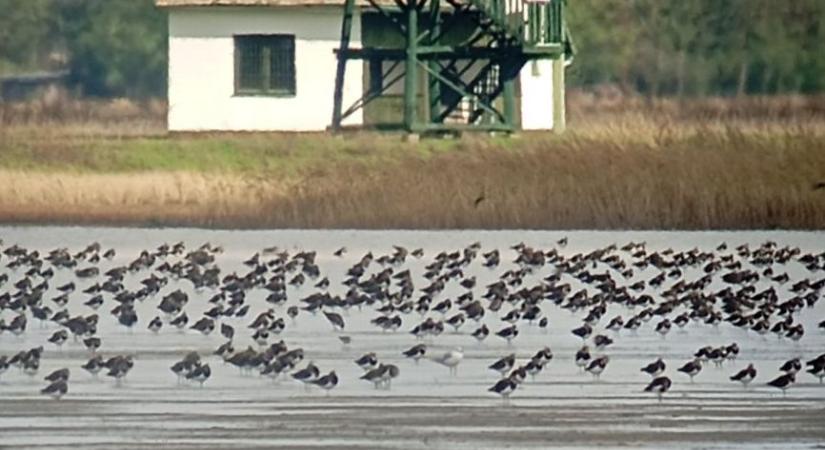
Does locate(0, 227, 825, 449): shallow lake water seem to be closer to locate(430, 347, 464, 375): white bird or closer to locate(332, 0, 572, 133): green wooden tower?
locate(430, 347, 464, 375): white bird

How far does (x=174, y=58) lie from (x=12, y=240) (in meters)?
13.9

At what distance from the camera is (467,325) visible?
22.9 m

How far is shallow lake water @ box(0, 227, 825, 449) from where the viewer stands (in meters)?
15.7

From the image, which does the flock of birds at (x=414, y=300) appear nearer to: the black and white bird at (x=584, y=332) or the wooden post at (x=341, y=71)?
the black and white bird at (x=584, y=332)

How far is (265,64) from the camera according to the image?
45406mm

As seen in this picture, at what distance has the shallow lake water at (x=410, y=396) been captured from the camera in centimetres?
1568

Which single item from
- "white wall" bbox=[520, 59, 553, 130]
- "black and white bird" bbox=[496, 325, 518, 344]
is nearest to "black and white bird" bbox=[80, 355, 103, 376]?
"black and white bird" bbox=[496, 325, 518, 344]

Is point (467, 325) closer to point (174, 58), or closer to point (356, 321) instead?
point (356, 321)

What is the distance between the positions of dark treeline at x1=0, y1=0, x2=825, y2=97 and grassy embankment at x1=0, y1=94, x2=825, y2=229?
16.2 m

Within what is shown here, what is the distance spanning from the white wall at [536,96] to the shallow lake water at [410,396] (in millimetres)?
21609

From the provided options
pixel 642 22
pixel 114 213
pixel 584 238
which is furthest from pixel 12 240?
pixel 642 22

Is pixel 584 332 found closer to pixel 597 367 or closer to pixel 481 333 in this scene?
pixel 481 333

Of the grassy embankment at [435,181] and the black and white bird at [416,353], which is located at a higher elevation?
the grassy embankment at [435,181]

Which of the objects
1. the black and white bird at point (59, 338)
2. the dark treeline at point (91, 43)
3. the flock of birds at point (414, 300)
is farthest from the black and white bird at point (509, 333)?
the dark treeline at point (91, 43)
